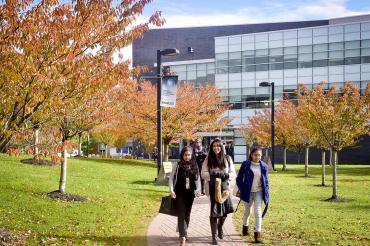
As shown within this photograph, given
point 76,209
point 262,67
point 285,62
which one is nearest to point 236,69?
point 262,67

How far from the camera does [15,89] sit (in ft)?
23.5

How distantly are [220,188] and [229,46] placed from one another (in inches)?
1871

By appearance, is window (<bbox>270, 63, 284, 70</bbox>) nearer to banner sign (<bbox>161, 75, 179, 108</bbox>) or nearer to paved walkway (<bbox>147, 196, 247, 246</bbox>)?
banner sign (<bbox>161, 75, 179, 108</bbox>)

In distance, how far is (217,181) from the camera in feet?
27.7

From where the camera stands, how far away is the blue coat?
350 inches

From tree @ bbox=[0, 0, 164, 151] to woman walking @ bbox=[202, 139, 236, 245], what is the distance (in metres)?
2.17

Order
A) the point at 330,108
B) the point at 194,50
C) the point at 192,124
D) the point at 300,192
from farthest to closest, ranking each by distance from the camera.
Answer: the point at 194,50 < the point at 192,124 < the point at 300,192 < the point at 330,108

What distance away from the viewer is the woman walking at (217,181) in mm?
8453

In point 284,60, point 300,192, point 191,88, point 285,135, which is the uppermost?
point 284,60

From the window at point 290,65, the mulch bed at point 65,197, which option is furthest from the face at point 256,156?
the window at point 290,65

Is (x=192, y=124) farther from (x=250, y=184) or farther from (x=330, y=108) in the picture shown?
(x=250, y=184)

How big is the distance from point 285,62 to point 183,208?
45.8m

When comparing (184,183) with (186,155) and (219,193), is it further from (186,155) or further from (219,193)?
(219,193)

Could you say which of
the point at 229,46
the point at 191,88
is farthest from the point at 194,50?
the point at 191,88
